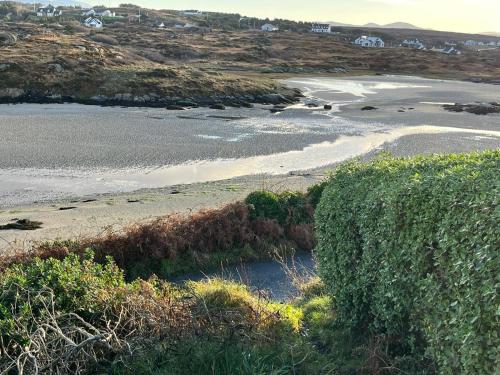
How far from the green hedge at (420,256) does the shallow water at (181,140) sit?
14.7 meters

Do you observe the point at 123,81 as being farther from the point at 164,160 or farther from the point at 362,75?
the point at 362,75

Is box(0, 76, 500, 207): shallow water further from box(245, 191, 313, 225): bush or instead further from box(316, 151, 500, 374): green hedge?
box(316, 151, 500, 374): green hedge

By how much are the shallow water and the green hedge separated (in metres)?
14.7

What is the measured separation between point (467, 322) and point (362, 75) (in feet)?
256

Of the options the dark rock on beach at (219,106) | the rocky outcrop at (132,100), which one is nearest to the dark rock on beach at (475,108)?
the rocky outcrop at (132,100)

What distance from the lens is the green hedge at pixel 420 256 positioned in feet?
14.2

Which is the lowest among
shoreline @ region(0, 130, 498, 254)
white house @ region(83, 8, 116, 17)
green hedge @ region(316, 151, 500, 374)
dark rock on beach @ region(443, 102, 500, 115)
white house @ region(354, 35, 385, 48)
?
shoreline @ region(0, 130, 498, 254)

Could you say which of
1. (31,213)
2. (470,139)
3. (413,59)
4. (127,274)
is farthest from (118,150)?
(413,59)

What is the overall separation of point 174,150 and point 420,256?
23814 mm

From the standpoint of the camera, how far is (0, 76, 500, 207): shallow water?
2302cm


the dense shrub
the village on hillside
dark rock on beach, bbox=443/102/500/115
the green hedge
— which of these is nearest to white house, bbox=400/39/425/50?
the village on hillside

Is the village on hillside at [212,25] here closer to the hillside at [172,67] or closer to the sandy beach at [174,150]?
the hillside at [172,67]

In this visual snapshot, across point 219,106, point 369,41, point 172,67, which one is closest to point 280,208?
point 219,106

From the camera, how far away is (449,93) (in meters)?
60.8
